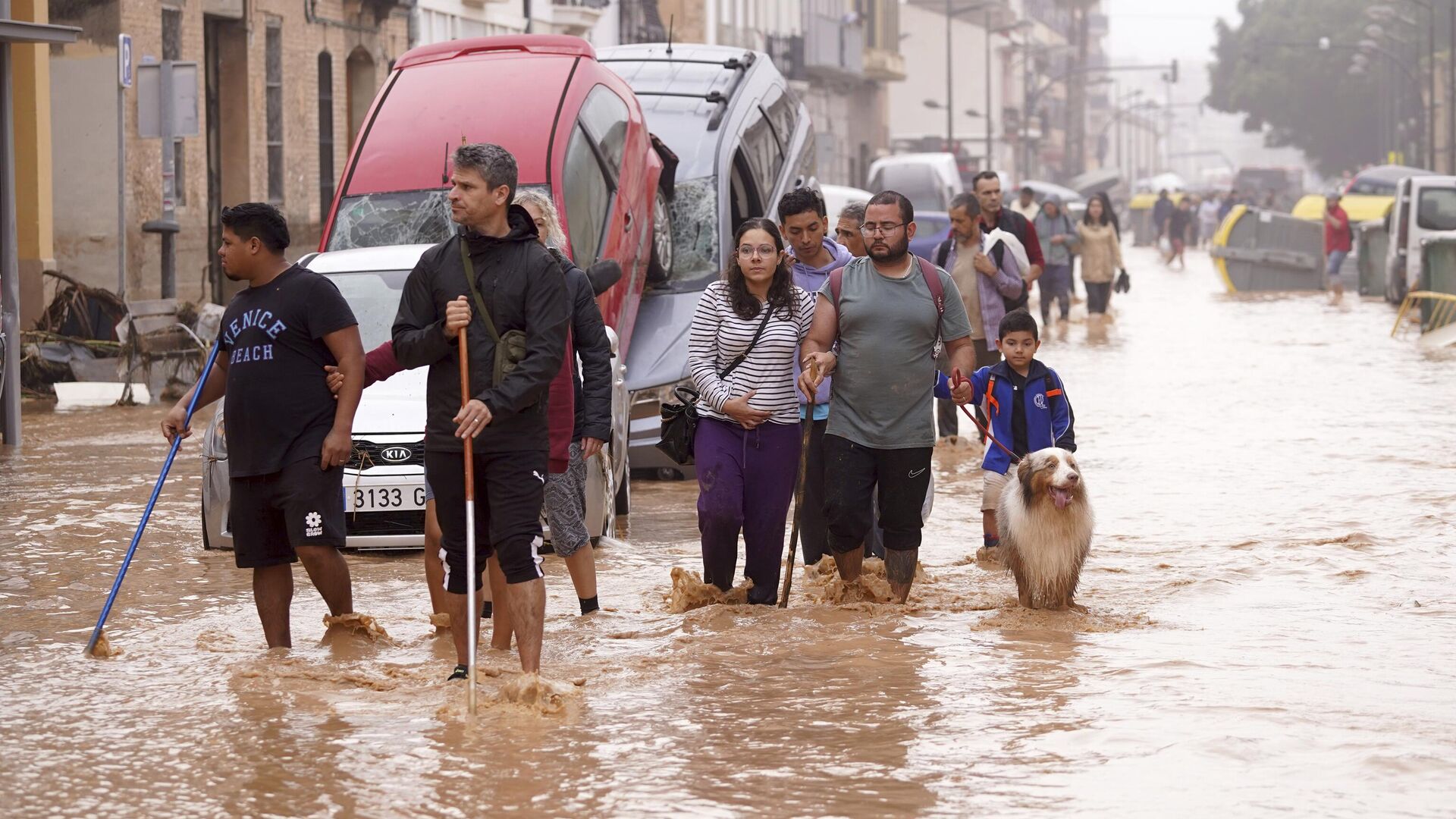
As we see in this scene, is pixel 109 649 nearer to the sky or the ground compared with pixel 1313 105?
nearer to the ground

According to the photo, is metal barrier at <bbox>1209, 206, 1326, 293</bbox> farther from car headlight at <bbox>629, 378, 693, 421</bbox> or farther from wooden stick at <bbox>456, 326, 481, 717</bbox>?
wooden stick at <bbox>456, 326, 481, 717</bbox>

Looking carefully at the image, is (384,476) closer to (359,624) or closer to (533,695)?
(359,624)

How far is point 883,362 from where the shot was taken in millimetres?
8320

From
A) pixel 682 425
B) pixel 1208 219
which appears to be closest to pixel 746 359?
pixel 682 425

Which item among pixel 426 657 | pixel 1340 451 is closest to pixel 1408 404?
pixel 1340 451

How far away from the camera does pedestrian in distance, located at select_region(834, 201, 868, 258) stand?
9797mm

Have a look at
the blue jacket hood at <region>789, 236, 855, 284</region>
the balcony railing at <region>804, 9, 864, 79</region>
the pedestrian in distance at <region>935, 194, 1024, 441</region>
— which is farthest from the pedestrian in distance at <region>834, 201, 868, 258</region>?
the balcony railing at <region>804, 9, 864, 79</region>

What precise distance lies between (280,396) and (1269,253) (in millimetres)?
33376

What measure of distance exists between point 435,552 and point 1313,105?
10347cm

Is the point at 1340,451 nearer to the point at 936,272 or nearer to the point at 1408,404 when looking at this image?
the point at 1408,404

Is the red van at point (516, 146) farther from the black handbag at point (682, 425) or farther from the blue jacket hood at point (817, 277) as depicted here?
the black handbag at point (682, 425)

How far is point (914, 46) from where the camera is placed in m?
95.6

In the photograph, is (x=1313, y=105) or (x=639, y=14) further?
(x=1313, y=105)

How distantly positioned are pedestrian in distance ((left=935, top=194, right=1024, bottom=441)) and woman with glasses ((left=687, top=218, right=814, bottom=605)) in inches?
192
